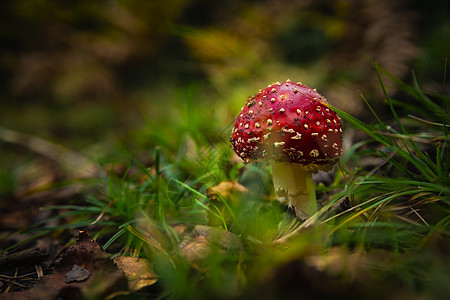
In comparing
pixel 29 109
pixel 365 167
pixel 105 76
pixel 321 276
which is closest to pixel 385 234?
pixel 321 276

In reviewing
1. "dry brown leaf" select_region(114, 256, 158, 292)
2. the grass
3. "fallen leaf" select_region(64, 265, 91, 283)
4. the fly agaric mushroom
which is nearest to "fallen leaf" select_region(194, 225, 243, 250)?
the grass

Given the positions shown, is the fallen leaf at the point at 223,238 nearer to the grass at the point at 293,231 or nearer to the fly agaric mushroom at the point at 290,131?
the grass at the point at 293,231

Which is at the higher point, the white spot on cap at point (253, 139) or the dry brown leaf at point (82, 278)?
the white spot on cap at point (253, 139)

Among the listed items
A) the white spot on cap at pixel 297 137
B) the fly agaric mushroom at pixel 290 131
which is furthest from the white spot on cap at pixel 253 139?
the white spot on cap at pixel 297 137

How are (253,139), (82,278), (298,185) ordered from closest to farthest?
(82,278) < (253,139) < (298,185)

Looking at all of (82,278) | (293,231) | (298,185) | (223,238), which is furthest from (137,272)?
(298,185)

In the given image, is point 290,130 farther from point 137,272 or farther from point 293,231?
point 137,272

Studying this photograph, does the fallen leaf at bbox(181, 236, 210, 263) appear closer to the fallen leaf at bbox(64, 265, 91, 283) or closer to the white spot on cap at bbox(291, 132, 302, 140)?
the fallen leaf at bbox(64, 265, 91, 283)
